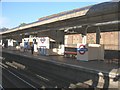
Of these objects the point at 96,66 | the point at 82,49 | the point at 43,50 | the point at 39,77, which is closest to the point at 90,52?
the point at 82,49

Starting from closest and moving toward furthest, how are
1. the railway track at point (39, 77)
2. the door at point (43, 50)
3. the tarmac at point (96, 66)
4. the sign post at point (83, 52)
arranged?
the tarmac at point (96, 66) → the railway track at point (39, 77) → the sign post at point (83, 52) → the door at point (43, 50)

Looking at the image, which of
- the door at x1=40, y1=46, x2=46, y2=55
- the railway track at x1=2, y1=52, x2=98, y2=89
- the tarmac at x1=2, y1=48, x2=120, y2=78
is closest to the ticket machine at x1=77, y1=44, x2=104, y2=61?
the tarmac at x1=2, y1=48, x2=120, y2=78

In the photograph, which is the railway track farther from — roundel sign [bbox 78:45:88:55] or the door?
the door

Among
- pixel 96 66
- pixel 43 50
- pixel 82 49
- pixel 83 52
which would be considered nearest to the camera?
pixel 96 66

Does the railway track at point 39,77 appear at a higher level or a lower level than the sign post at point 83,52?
lower

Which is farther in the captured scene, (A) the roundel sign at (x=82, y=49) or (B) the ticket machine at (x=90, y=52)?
(A) the roundel sign at (x=82, y=49)

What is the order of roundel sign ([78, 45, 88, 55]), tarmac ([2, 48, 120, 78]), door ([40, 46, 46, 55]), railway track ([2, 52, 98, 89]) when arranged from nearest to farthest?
tarmac ([2, 48, 120, 78]), railway track ([2, 52, 98, 89]), roundel sign ([78, 45, 88, 55]), door ([40, 46, 46, 55])

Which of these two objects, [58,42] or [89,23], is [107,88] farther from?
[58,42]

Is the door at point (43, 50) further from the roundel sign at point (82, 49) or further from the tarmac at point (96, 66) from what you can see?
the tarmac at point (96, 66)

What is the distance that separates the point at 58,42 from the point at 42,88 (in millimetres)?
36596

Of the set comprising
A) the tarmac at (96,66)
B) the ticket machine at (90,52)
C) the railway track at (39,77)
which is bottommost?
the railway track at (39,77)

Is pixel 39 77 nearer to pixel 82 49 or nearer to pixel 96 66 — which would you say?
pixel 96 66

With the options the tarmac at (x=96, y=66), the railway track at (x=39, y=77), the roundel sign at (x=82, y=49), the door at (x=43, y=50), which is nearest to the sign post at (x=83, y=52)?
the roundel sign at (x=82, y=49)


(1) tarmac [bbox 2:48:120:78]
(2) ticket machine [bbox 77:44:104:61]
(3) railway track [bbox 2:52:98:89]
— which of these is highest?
(2) ticket machine [bbox 77:44:104:61]
